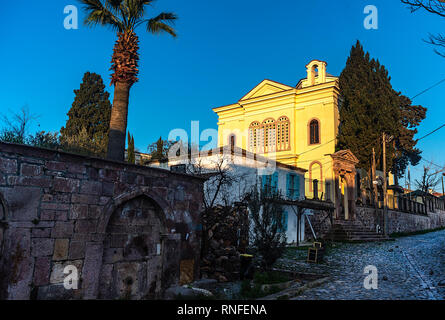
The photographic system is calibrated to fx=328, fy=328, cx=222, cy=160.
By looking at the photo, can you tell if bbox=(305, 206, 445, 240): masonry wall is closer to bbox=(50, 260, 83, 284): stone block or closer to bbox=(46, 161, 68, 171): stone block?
bbox=(50, 260, 83, 284): stone block

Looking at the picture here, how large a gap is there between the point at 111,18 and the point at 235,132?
64.3 ft

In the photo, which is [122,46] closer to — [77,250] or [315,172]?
[77,250]

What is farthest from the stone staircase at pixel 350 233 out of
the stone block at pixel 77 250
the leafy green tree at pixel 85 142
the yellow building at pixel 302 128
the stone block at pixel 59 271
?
the stone block at pixel 59 271

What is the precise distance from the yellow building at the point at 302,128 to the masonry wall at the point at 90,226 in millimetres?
17788

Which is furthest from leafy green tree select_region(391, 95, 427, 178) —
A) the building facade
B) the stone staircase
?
the building facade

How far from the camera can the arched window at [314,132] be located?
88.7ft

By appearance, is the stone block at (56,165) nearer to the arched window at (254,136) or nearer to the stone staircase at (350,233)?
the stone staircase at (350,233)

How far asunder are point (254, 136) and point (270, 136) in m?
1.57

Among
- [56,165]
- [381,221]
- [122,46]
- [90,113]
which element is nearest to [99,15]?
[122,46]

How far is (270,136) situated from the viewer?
29.3 metres

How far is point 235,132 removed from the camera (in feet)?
103

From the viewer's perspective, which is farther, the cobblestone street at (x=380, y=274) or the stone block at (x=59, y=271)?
the cobblestone street at (x=380, y=274)

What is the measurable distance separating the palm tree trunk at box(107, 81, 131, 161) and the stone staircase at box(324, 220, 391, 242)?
46.0 ft

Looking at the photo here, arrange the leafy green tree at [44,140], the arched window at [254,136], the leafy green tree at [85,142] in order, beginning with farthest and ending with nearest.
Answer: the arched window at [254,136] < the leafy green tree at [85,142] < the leafy green tree at [44,140]
